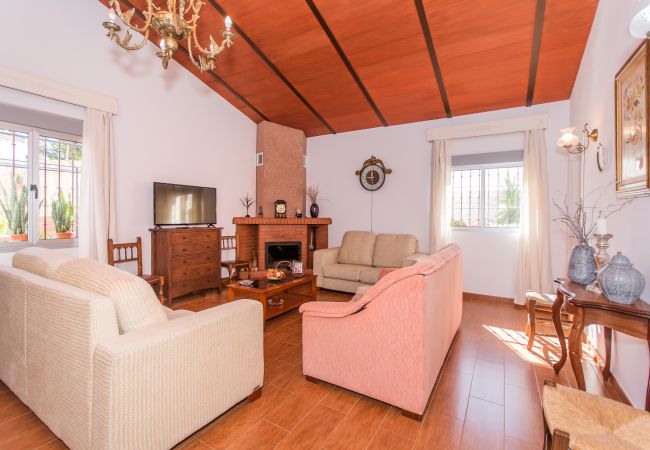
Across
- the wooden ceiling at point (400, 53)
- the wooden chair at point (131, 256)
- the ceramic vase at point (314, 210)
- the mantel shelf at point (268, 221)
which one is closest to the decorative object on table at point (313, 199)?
the ceramic vase at point (314, 210)

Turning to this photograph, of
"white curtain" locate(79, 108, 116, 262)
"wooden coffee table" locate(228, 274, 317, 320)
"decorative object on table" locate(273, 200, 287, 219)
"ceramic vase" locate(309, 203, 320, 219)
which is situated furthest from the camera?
"ceramic vase" locate(309, 203, 320, 219)

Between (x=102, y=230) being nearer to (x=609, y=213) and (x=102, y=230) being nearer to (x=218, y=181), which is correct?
(x=218, y=181)

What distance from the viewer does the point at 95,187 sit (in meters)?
3.53

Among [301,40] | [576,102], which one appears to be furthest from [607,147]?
[301,40]

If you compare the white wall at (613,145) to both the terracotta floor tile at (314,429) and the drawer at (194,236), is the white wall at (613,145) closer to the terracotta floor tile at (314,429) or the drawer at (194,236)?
the terracotta floor tile at (314,429)

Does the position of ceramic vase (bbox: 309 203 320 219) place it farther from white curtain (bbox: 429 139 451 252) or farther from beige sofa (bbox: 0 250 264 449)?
beige sofa (bbox: 0 250 264 449)

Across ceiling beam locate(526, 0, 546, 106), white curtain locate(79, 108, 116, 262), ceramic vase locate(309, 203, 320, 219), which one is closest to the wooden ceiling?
ceiling beam locate(526, 0, 546, 106)

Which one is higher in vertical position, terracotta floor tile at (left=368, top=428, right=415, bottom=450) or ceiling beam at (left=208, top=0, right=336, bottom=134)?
ceiling beam at (left=208, top=0, right=336, bottom=134)

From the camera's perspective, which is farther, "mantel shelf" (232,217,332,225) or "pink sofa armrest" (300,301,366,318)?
"mantel shelf" (232,217,332,225)

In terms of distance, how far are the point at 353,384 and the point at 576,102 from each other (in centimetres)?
399

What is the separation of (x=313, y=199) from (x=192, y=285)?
109 inches

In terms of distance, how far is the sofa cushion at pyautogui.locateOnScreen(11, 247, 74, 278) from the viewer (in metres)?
1.68

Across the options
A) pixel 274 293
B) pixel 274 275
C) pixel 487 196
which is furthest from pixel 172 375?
pixel 487 196

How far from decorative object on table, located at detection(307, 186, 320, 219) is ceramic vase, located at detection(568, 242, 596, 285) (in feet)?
13.7
